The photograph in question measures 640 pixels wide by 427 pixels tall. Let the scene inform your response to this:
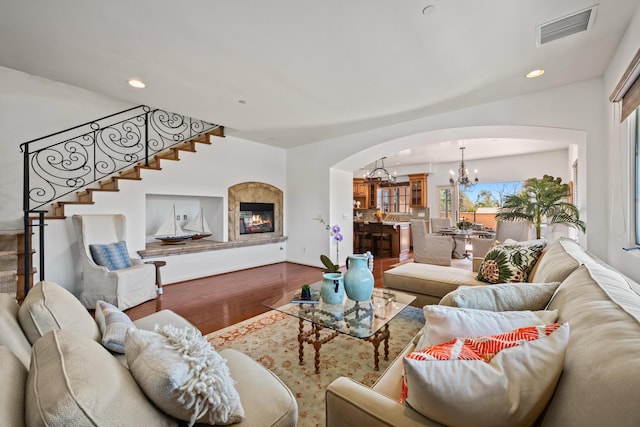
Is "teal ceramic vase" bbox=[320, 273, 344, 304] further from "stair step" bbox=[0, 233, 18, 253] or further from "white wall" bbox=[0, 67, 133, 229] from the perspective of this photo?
"white wall" bbox=[0, 67, 133, 229]

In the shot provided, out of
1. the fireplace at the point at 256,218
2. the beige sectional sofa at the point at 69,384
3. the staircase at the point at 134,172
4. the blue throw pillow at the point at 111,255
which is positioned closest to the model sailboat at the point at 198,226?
the fireplace at the point at 256,218

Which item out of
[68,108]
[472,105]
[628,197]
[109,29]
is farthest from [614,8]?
[68,108]

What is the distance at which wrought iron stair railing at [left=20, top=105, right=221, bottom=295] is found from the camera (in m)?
3.73

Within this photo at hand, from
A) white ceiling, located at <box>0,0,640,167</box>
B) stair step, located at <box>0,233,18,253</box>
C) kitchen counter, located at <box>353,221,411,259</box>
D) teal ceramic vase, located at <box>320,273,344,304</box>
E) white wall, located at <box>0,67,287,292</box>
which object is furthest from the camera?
kitchen counter, located at <box>353,221,411,259</box>

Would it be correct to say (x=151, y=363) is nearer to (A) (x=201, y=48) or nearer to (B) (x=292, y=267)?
(A) (x=201, y=48)

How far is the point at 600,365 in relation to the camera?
2.17ft

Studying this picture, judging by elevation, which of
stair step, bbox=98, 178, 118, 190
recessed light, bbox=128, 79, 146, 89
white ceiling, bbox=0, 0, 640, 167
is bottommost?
stair step, bbox=98, 178, 118, 190

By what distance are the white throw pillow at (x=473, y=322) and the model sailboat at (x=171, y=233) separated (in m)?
4.56

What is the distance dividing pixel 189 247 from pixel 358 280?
352 centimetres

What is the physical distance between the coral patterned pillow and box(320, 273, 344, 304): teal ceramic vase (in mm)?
1475

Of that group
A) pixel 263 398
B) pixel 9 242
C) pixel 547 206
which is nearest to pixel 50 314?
pixel 263 398

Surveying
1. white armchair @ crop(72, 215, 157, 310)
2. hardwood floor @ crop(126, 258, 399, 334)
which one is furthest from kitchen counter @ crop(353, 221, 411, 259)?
white armchair @ crop(72, 215, 157, 310)

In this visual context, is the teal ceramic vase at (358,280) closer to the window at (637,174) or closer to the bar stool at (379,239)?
the window at (637,174)

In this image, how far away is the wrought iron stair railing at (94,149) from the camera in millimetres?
3734
